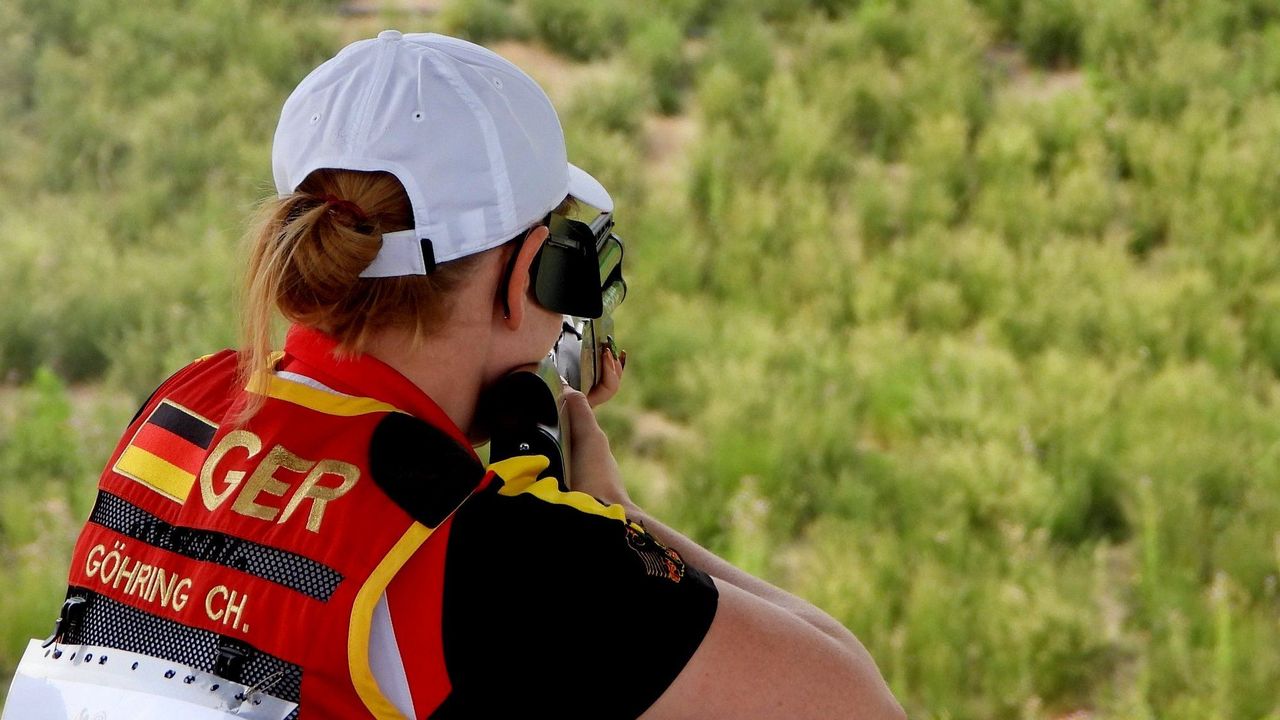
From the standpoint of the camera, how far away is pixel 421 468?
1.40m

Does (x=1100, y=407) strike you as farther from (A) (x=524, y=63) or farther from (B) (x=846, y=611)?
(A) (x=524, y=63)

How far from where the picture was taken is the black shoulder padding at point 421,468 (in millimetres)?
1357

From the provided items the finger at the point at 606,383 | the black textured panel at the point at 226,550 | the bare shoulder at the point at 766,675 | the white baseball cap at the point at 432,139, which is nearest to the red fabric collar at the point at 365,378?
the white baseball cap at the point at 432,139

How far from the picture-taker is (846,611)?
146 inches

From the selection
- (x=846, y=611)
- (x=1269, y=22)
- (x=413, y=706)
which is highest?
(x=413, y=706)

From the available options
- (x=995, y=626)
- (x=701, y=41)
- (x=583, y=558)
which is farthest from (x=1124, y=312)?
(x=583, y=558)

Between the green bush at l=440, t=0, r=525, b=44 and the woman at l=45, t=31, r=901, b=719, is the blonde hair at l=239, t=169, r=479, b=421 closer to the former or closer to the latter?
the woman at l=45, t=31, r=901, b=719

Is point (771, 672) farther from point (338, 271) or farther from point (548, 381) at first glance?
point (338, 271)

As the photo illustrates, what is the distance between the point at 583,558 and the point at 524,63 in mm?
6358

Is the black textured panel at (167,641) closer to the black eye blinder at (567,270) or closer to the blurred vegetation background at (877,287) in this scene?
the black eye blinder at (567,270)

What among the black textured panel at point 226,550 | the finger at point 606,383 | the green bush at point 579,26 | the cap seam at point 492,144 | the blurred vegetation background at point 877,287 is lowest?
the blurred vegetation background at point 877,287

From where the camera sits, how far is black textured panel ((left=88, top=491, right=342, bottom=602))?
1338mm

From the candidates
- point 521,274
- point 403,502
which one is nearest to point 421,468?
point 403,502

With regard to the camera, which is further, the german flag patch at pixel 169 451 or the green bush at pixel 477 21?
the green bush at pixel 477 21
